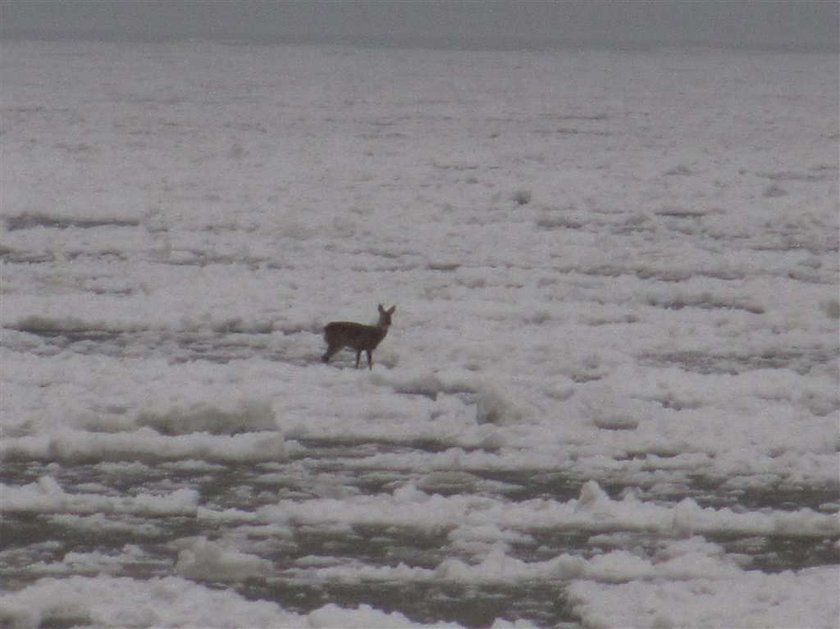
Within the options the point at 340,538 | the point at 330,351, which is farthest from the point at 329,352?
the point at 340,538

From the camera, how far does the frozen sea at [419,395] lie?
5.71 m

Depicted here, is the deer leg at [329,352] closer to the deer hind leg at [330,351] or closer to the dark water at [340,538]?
the deer hind leg at [330,351]

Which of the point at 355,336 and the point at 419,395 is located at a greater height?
the point at 355,336

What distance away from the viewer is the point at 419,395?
8.31 m

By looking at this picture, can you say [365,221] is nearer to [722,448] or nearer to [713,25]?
[722,448]

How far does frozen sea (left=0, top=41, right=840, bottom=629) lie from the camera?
225 inches

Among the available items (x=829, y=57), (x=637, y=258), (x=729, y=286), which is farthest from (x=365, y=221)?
(x=829, y=57)

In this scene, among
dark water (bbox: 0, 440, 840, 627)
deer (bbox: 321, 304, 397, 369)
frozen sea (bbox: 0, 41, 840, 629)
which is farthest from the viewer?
deer (bbox: 321, 304, 397, 369)

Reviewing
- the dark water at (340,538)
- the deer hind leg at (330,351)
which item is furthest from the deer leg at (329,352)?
the dark water at (340,538)

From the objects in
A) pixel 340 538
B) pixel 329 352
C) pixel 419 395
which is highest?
pixel 329 352

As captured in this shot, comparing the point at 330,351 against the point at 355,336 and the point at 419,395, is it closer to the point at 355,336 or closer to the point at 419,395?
the point at 355,336

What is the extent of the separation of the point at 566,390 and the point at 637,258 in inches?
178

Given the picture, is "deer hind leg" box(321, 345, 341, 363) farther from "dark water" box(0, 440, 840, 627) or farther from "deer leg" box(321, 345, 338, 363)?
"dark water" box(0, 440, 840, 627)

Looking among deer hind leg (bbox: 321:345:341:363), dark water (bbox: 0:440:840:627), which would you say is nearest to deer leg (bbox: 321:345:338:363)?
deer hind leg (bbox: 321:345:341:363)
